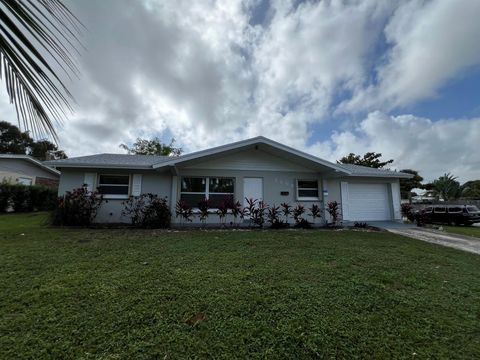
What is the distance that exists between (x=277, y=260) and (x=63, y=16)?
5.37m

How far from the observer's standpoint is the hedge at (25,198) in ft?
47.2

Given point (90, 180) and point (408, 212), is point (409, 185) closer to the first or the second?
point (408, 212)

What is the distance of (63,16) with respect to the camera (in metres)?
0.84

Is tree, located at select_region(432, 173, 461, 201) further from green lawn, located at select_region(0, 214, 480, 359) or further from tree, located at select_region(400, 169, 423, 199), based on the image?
green lawn, located at select_region(0, 214, 480, 359)

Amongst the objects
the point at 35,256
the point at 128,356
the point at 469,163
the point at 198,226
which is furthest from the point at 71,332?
the point at 469,163

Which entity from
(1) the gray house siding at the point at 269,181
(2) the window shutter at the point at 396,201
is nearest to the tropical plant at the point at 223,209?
(1) the gray house siding at the point at 269,181

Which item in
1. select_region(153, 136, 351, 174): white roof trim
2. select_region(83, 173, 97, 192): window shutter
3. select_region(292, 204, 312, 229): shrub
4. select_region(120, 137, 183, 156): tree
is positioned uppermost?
select_region(120, 137, 183, 156): tree

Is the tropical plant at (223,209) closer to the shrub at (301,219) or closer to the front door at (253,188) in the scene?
the front door at (253,188)

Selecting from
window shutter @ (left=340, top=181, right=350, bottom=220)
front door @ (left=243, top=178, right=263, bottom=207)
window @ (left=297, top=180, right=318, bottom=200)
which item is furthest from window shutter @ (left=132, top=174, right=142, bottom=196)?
window shutter @ (left=340, top=181, right=350, bottom=220)

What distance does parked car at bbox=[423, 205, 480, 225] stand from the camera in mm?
14141

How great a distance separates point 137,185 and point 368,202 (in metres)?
12.5

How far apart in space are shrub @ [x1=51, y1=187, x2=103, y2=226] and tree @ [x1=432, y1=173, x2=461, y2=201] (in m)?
38.4

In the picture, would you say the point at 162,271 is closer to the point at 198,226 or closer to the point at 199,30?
the point at 198,226

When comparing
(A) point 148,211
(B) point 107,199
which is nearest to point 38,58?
(A) point 148,211
